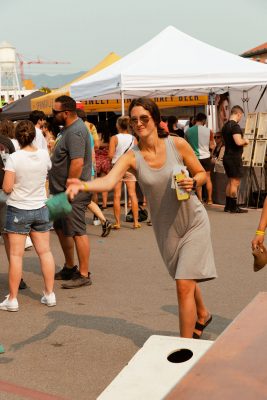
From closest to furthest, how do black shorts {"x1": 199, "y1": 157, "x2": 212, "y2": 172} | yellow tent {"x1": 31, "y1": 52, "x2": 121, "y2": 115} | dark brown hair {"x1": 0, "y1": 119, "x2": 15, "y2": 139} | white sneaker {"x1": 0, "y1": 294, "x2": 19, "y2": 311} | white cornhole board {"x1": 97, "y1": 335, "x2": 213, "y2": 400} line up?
white cornhole board {"x1": 97, "y1": 335, "x2": 213, "y2": 400} < white sneaker {"x1": 0, "y1": 294, "x2": 19, "y2": 311} < dark brown hair {"x1": 0, "y1": 119, "x2": 15, "y2": 139} < black shorts {"x1": 199, "y1": 157, "x2": 212, "y2": 172} < yellow tent {"x1": 31, "y1": 52, "x2": 121, "y2": 115}

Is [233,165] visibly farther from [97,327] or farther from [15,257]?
[97,327]

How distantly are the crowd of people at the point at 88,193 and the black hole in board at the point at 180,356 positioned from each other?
2.95 ft

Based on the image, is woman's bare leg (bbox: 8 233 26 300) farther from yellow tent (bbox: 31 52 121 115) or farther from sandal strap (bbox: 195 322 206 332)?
yellow tent (bbox: 31 52 121 115)

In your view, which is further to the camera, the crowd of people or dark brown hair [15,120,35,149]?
dark brown hair [15,120,35,149]

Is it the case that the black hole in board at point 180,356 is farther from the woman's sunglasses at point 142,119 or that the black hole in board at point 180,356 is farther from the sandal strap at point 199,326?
the woman's sunglasses at point 142,119

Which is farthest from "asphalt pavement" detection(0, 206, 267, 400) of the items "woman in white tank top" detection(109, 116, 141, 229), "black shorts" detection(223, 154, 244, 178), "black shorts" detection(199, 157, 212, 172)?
"black shorts" detection(199, 157, 212, 172)

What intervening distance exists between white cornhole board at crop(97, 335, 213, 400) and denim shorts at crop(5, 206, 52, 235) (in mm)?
3033

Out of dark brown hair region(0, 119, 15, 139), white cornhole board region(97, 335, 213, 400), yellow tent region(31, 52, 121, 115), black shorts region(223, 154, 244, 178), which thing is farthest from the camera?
yellow tent region(31, 52, 121, 115)

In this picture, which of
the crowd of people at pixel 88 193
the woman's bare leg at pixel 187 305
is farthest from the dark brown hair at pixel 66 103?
the woman's bare leg at pixel 187 305

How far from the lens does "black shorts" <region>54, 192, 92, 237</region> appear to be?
315 inches

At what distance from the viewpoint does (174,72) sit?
1402cm

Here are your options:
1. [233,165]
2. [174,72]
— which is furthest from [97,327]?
[174,72]

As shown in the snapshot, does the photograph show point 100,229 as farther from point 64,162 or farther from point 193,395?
point 193,395

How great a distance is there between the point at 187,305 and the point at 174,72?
30.8ft
